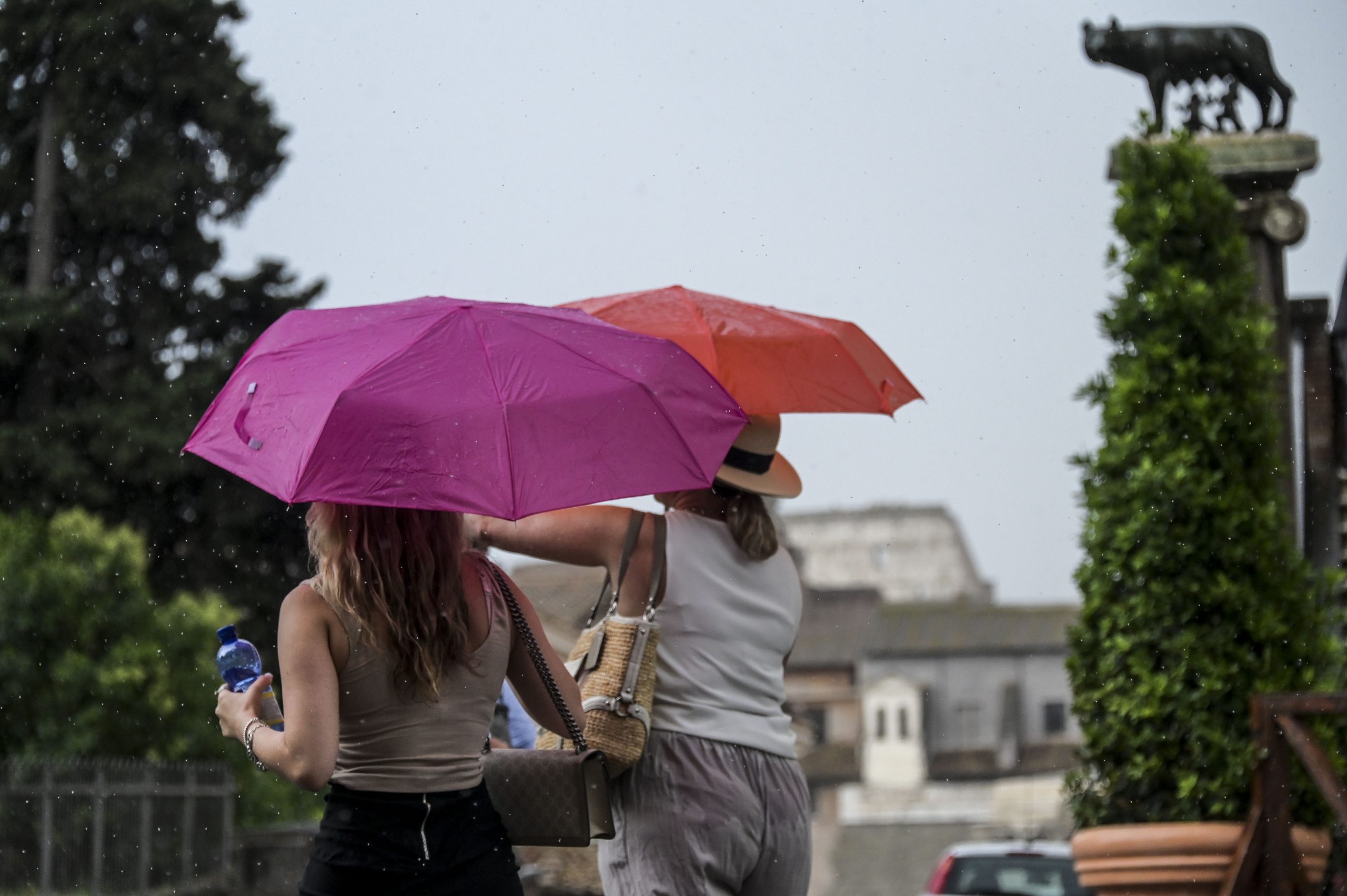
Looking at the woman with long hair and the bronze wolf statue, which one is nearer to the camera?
the woman with long hair

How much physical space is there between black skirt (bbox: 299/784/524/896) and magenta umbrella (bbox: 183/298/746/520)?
468mm

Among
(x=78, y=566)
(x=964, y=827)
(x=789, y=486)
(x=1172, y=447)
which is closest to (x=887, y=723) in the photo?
(x=964, y=827)

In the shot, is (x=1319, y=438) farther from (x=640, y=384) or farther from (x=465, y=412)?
(x=465, y=412)

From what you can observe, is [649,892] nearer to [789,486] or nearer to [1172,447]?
[789,486]

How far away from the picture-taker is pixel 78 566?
19.1 m

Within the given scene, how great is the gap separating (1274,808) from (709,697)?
339 cm

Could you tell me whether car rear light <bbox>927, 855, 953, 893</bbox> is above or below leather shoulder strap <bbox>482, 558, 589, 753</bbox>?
below

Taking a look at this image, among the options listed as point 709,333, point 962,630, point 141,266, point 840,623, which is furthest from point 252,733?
point 840,623

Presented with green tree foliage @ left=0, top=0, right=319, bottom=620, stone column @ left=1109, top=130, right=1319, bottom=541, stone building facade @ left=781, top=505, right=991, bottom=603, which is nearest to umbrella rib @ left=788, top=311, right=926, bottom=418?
stone column @ left=1109, top=130, right=1319, bottom=541

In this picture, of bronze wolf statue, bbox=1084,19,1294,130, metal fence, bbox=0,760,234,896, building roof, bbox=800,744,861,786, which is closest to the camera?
bronze wolf statue, bbox=1084,19,1294,130

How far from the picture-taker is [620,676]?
2928 mm

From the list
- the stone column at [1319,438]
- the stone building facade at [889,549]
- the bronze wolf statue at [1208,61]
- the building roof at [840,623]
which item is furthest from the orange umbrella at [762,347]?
the stone building facade at [889,549]

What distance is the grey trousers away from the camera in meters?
2.89

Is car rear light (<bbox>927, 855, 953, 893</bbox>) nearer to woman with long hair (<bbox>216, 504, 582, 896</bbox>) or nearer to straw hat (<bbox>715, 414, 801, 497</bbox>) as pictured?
straw hat (<bbox>715, 414, 801, 497</bbox>)
